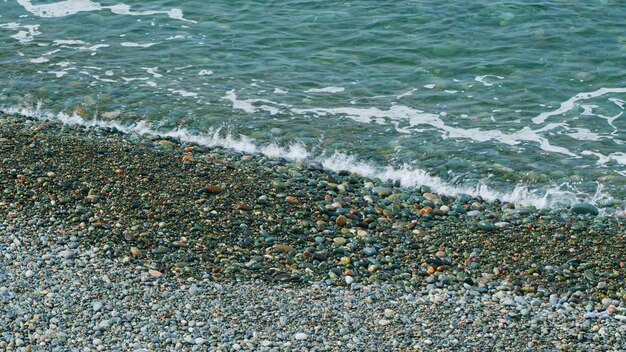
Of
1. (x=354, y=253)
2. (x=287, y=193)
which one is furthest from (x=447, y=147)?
(x=354, y=253)

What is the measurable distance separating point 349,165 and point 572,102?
4.80 metres

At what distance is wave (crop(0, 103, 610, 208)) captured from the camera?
510 inches

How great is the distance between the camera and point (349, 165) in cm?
1403

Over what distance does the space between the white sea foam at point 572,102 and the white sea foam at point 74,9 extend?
Answer: 9.27 m

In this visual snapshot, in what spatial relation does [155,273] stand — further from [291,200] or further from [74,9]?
[74,9]

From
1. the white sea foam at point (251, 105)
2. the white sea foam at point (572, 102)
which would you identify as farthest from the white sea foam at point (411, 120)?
the white sea foam at point (572, 102)

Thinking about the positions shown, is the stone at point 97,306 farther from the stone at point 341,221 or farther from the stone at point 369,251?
the stone at point 341,221

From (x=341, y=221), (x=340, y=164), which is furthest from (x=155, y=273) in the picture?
(x=340, y=164)

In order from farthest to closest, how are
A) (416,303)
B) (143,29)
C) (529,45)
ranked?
(143,29) → (529,45) → (416,303)

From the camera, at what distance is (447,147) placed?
14625 millimetres

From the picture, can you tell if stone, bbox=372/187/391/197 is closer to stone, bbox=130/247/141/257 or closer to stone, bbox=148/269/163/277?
stone, bbox=130/247/141/257

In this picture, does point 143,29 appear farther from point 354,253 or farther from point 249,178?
point 354,253

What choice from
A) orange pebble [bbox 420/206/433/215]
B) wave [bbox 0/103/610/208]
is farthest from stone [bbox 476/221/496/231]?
wave [bbox 0/103/610/208]

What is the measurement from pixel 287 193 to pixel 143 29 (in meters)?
9.35
